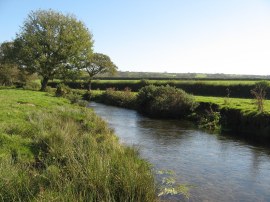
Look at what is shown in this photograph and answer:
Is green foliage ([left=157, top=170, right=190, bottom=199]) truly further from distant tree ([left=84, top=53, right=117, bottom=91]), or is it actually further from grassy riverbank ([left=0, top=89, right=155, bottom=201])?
distant tree ([left=84, top=53, right=117, bottom=91])

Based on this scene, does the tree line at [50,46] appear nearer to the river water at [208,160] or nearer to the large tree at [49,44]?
the large tree at [49,44]

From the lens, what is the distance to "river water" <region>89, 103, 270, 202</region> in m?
13.3

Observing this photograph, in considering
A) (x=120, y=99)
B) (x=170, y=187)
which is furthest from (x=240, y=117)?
(x=120, y=99)

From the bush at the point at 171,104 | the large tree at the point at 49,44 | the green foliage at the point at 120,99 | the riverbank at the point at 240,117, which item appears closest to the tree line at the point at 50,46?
the large tree at the point at 49,44

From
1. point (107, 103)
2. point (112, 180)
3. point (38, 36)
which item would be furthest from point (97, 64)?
point (112, 180)

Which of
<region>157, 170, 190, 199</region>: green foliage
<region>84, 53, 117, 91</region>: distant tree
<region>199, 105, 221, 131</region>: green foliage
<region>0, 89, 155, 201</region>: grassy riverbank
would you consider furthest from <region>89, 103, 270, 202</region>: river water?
<region>84, 53, 117, 91</region>: distant tree

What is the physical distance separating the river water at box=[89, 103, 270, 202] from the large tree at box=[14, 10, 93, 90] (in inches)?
887

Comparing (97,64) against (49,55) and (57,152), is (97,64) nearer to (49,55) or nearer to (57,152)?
(49,55)

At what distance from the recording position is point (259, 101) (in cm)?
2880

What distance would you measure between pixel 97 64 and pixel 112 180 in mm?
59996

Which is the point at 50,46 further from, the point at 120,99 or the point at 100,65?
the point at 100,65

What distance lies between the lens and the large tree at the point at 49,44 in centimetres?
4700

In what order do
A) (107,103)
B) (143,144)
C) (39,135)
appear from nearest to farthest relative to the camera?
(39,135) → (143,144) → (107,103)

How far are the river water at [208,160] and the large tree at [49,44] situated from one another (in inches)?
887
